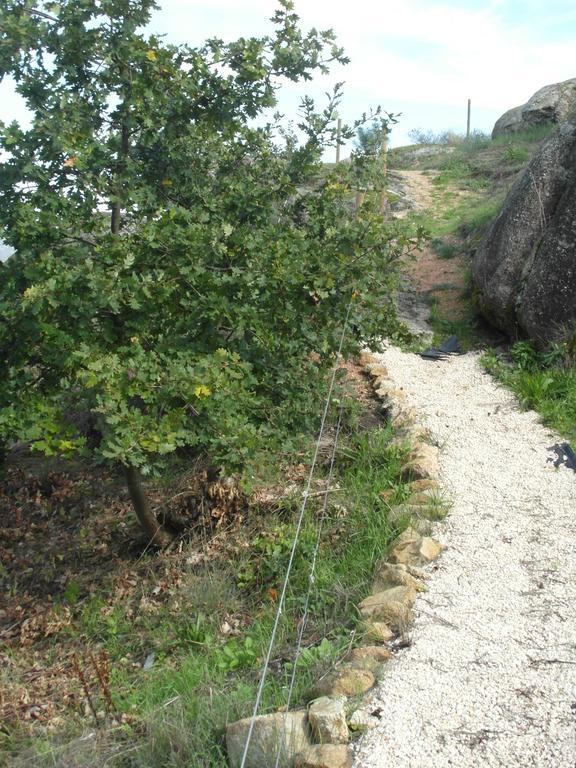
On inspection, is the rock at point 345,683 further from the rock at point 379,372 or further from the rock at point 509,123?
the rock at point 509,123

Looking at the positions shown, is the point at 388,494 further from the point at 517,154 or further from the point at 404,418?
the point at 517,154

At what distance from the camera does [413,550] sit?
174 inches

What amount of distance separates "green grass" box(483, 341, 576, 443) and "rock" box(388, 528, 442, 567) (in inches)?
83.6

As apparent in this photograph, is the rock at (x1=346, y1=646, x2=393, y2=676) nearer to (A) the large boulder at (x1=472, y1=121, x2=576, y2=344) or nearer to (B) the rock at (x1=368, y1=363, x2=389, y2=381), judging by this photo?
(B) the rock at (x1=368, y1=363, x2=389, y2=381)

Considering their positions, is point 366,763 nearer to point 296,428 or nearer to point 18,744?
point 18,744

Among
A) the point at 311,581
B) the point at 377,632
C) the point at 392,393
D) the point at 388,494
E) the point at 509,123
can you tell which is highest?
the point at 509,123

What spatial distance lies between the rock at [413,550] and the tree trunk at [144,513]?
1903mm

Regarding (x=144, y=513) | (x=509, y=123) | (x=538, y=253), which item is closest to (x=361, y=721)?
(x=144, y=513)

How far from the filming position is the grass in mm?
3320

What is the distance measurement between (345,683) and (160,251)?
8.49 ft

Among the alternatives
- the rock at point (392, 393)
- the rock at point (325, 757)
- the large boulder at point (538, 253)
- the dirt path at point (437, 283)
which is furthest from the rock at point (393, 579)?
the dirt path at point (437, 283)

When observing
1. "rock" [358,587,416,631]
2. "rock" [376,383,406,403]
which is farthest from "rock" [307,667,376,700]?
"rock" [376,383,406,403]

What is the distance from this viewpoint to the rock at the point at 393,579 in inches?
158

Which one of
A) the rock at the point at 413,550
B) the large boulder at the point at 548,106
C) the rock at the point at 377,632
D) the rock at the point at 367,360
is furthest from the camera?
the large boulder at the point at 548,106
